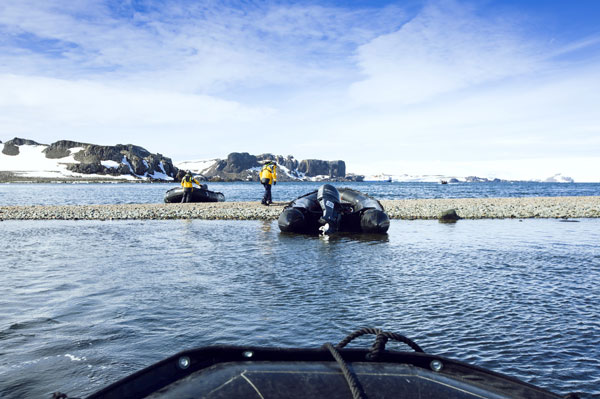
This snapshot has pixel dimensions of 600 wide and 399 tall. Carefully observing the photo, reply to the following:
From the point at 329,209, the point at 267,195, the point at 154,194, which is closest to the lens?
the point at 329,209

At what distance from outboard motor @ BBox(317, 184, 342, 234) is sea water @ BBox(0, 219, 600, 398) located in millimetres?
2352

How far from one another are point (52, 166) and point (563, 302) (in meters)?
220

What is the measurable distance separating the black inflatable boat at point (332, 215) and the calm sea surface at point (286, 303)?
2.56 m

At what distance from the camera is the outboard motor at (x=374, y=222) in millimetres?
15844

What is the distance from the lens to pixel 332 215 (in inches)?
631

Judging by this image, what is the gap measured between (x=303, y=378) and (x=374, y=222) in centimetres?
1392

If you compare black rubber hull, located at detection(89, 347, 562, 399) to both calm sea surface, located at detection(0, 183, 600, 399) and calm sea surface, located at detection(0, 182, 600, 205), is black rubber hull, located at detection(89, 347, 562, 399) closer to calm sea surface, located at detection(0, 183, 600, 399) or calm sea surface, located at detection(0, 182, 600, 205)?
calm sea surface, located at detection(0, 183, 600, 399)

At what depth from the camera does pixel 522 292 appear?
735cm

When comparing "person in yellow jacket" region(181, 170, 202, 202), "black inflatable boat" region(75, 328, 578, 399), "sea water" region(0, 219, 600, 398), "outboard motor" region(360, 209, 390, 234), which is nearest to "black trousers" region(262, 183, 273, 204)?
"person in yellow jacket" region(181, 170, 202, 202)

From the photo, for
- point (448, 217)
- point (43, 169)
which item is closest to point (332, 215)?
point (448, 217)

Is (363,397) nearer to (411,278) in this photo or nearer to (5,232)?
(411,278)

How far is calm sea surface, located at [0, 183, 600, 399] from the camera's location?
4660 millimetres

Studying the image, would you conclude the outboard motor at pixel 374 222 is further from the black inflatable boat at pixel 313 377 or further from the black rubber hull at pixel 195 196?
the black rubber hull at pixel 195 196

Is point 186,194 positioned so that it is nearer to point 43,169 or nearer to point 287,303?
point 287,303
